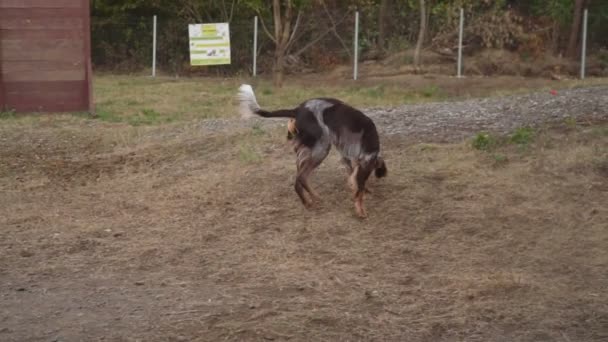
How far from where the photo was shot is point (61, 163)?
9.90m

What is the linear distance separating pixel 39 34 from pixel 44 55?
1.10 ft

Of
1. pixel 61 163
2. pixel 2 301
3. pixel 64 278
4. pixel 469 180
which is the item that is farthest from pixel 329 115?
pixel 61 163

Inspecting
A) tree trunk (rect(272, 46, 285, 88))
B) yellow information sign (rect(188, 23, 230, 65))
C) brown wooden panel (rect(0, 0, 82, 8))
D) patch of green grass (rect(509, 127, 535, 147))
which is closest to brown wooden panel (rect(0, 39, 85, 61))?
brown wooden panel (rect(0, 0, 82, 8))

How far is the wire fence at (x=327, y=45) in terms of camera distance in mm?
22266

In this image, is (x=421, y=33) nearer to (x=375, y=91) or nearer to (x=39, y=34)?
(x=375, y=91)

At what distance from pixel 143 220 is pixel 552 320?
12.4 ft

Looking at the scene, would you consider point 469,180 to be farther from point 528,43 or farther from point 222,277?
point 528,43

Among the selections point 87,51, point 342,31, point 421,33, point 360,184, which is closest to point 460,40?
point 421,33

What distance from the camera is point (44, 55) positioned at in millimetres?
13602

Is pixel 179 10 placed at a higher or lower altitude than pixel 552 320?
higher

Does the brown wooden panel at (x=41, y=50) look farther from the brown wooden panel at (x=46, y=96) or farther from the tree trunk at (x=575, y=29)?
the tree trunk at (x=575, y=29)

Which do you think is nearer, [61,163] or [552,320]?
[552,320]

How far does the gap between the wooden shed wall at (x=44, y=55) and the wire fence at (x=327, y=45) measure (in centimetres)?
854

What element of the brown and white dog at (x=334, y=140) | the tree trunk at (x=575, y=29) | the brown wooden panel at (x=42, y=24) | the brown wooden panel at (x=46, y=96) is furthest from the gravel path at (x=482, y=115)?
the tree trunk at (x=575, y=29)
